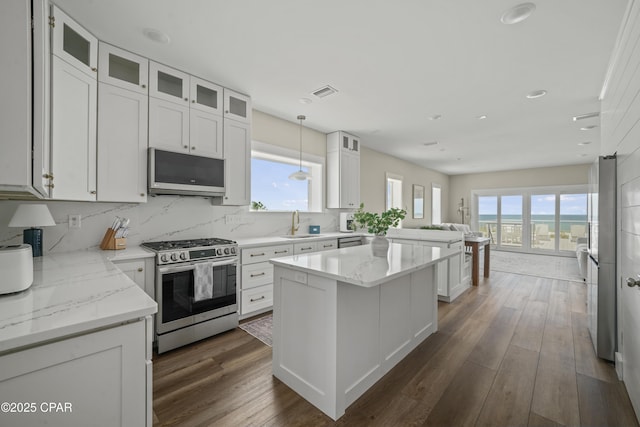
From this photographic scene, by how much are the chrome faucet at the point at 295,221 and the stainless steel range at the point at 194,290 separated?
140 centimetres

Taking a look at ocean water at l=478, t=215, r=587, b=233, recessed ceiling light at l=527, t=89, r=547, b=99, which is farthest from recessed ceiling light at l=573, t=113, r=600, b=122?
A: ocean water at l=478, t=215, r=587, b=233

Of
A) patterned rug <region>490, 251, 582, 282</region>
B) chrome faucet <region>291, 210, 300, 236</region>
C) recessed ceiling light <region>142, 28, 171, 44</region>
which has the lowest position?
patterned rug <region>490, 251, 582, 282</region>

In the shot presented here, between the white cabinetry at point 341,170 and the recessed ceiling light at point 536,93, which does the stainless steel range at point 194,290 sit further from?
the recessed ceiling light at point 536,93

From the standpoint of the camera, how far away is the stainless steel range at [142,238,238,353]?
2.43 meters

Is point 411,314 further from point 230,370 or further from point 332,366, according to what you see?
point 230,370

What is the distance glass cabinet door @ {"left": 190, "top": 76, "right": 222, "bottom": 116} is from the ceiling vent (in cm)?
108

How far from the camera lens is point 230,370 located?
2.20 m

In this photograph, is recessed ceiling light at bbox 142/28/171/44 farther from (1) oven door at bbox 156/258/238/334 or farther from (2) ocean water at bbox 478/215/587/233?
(2) ocean water at bbox 478/215/587/233

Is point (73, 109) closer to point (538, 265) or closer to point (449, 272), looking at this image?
point (449, 272)

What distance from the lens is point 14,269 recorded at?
1.11 metres

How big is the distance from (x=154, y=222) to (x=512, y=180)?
31.5 feet

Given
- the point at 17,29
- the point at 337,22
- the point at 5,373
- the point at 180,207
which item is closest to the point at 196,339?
the point at 180,207

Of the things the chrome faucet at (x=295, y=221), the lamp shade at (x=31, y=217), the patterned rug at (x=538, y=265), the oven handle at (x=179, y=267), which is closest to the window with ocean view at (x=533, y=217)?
the patterned rug at (x=538, y=265)

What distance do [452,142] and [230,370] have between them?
5362 millimetres
